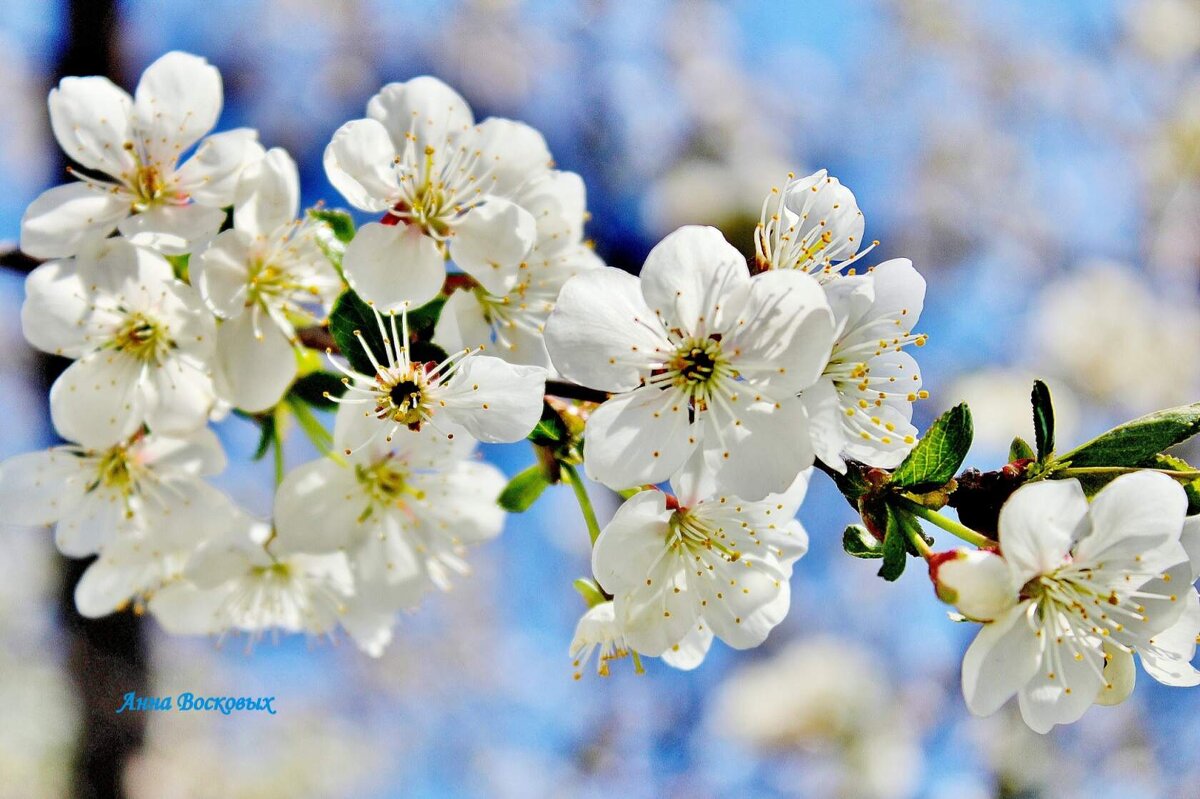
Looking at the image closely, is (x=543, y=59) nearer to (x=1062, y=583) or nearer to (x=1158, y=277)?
(x=1158, y=277)

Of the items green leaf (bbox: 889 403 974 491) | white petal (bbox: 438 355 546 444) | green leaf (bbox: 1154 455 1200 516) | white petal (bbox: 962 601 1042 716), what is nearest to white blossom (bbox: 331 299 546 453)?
white petal (bbox: 438 355 546 444)

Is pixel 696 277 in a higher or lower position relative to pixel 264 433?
higher

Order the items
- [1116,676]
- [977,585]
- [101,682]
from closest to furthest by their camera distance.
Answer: [977,585] → [1116,676] → [101,682]

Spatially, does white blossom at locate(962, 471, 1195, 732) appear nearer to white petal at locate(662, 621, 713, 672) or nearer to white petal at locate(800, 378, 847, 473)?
white petal at locate(800, 378, 847, 473)

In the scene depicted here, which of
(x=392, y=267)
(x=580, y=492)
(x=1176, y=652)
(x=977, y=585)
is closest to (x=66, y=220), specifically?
(x=392, y=267)

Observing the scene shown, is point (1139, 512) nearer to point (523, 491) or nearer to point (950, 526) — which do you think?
point (950, 526)

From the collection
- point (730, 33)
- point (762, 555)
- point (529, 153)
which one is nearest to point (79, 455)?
point (529, 153)

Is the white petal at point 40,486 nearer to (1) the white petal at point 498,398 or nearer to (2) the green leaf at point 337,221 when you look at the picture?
(2) the green leaf at point 337,221
